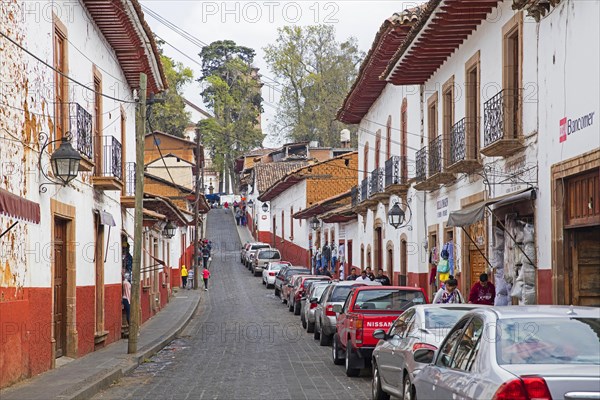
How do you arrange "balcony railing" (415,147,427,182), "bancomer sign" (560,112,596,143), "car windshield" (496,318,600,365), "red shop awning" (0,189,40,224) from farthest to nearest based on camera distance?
"balcony railing" (415,147,427,182) → "bancomer sign" (560,112,596,143) → "red shop awning" (0,189,40,224) → "car windshield" (496,318,600,365)

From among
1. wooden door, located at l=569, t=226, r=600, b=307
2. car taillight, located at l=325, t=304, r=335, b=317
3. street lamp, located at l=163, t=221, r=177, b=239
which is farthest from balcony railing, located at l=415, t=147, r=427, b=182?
street lamp, located at l=163, t=221, r=177, b=239

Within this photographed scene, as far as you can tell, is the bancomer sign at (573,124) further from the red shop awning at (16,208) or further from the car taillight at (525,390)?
the red shop awning at (16,208)

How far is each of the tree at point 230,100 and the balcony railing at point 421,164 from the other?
218 ft

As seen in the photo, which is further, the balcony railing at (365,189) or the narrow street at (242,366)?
the balcony railing at (365,189)

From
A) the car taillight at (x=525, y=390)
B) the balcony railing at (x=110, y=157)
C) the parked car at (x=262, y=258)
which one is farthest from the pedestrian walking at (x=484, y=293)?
the parked car at (x=262, y=258)

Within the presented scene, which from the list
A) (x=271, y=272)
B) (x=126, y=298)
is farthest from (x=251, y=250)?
(x=126, y=298)

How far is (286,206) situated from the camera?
6656 centimetres

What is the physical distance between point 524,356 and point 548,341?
0.87 feet

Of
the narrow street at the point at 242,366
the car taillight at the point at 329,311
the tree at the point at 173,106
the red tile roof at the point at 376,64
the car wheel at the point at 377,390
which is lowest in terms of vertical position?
the narrow street at the point at 242,366

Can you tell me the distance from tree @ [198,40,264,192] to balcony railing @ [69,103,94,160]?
7269cm

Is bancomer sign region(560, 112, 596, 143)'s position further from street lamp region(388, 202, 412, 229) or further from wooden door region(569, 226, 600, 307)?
street lamp region(388, 202, 412, 229)

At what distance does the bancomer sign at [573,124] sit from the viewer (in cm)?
1337

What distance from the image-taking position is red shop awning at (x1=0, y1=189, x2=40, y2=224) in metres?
10.8

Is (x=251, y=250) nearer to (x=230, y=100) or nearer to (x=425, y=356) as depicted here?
(x=230, y=100)
